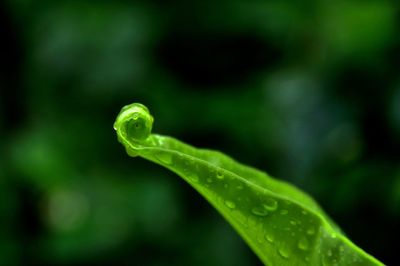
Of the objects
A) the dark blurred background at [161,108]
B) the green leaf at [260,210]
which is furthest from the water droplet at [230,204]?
the dark blurred background at [161,108]

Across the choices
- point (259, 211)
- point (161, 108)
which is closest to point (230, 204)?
point (259, 211)

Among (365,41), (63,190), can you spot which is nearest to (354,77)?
(365,41)

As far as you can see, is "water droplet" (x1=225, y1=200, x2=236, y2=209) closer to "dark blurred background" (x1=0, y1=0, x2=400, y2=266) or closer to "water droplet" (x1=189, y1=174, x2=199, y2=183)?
"water droplet" (x1=189, y1=174, x2=199, y2=183)

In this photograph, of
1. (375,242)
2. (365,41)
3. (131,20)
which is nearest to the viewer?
(375,242)

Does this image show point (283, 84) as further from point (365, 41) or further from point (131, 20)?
point (131, 20)

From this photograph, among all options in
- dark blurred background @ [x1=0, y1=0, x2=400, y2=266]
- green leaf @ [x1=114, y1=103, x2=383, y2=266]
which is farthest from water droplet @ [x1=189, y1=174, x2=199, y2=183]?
dark blurred background @ [x1=0, y1=0, x2=400, y2=266]

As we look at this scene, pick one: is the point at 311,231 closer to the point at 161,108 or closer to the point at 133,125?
the point at 133,125
